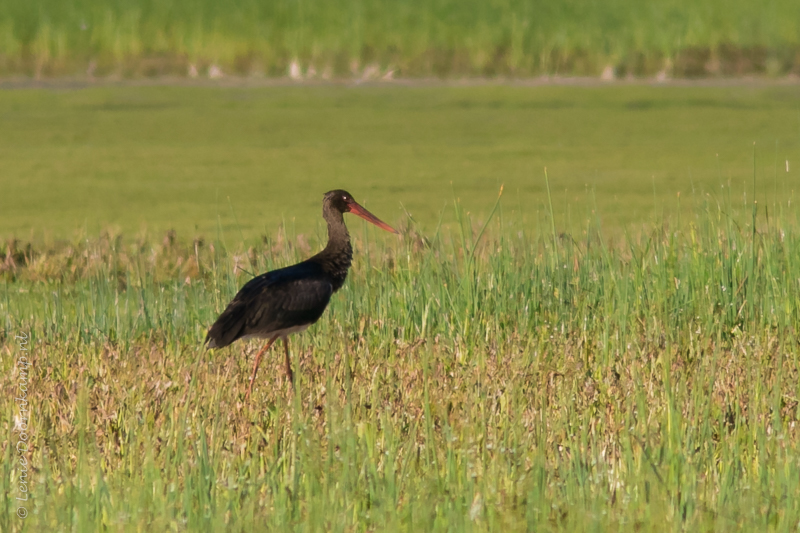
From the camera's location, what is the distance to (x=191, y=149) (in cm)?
905

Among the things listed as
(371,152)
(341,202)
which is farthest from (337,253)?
(371,152)

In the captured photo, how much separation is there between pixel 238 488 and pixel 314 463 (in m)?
0.18

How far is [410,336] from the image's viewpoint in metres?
4.67

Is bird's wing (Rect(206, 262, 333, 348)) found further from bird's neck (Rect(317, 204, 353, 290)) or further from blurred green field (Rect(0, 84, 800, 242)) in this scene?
blurred green field (Rect(0, 84, 800, 242))

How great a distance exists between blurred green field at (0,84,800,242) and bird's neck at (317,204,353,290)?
209 cm

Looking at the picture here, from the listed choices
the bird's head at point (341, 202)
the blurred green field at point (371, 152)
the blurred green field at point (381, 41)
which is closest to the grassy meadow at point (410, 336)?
the blurred green field at point (371, 152)

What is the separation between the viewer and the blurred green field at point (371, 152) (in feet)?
24.5

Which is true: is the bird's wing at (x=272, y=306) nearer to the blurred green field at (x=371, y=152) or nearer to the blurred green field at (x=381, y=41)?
the blurred green field at (x=371, y=152)

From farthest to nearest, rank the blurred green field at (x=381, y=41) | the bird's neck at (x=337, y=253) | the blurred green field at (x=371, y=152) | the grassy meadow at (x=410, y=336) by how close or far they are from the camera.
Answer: the blurred green field at (x=381, y=41), the blurred green field at (x=371, y=152), the bird's neck at (x=337, y=253), the grassy meadow at (x=410, y=336)

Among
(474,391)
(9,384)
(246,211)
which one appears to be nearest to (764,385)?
(474,391)

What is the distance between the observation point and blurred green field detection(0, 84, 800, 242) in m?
7.47

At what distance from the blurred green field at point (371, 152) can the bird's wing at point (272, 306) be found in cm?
250

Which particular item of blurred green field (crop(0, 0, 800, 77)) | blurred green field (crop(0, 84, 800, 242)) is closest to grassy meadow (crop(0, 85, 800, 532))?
blurred green field (crop(0, 84, 800, 242))

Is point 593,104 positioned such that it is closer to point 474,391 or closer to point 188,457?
point 474,391
